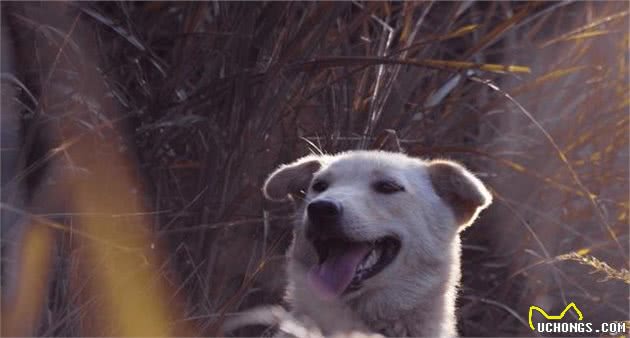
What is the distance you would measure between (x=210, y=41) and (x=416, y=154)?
3.90ft

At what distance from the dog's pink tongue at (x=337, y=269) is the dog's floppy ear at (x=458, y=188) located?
49 centimetres

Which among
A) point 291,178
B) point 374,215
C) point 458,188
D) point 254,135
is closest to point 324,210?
point 374,215

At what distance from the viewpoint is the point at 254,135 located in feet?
17.9

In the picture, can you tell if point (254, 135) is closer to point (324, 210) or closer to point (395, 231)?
point (324, 210)

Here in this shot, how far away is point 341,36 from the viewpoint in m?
5.75

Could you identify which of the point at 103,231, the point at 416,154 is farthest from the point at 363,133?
the point at 103,231

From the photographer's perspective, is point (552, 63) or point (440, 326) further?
point (552, 63)

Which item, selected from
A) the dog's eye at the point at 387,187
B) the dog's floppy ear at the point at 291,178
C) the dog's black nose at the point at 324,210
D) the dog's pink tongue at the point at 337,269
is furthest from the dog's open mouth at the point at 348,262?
the dog's floppy ear at the point at 291,178

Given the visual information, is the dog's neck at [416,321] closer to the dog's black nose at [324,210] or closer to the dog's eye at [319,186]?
the dog's black nose at [324,210]

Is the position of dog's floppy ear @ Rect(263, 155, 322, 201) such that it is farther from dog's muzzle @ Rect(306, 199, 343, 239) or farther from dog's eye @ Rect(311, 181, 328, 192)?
dog's muzzle @ Rect(306, 199, 343, 239)

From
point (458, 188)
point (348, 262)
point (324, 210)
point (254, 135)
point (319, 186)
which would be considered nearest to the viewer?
point (324, 210)

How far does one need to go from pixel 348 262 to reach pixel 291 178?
1.90 ft

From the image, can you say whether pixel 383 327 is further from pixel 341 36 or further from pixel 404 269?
pixel 341 36

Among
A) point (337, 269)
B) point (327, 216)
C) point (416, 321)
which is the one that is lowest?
point (416, 321)
